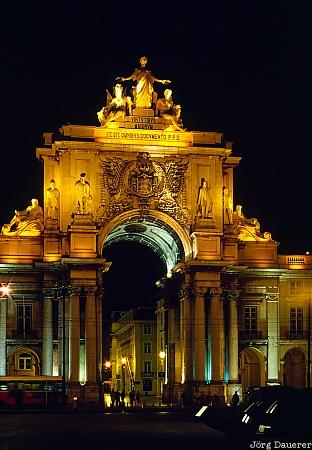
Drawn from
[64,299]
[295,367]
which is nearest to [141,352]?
[295,367]

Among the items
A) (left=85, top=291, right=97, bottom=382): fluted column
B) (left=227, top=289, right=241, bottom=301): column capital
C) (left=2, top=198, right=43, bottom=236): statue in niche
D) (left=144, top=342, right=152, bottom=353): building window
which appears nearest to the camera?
(left=85, top=291, right=97, bottom=382): fluted column

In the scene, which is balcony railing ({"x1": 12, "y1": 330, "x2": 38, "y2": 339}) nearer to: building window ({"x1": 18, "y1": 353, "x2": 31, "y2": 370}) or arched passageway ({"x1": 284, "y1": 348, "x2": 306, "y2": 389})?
building window ({"x1": 18, "y1": 353, "x2": 31, "y2": 370})

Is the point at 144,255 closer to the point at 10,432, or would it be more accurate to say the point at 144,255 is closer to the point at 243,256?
the point at 243,256

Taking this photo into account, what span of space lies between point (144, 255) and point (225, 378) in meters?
38.3

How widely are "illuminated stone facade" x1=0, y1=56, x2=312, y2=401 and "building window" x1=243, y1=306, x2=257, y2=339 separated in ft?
0.26

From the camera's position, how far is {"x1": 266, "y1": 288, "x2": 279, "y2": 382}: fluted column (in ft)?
260

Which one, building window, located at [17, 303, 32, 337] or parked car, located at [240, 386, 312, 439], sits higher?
building window, located at [17, 303, 32, 337]

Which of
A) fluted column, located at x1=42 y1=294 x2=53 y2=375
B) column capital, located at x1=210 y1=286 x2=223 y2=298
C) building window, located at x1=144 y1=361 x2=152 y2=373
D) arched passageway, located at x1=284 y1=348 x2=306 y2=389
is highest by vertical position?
column capital, located at x1=210 y1=286 x2=223 y2=298

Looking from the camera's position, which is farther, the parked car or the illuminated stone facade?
the illuminated stone facade

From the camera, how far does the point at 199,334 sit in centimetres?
7556

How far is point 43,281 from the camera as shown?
250 feet

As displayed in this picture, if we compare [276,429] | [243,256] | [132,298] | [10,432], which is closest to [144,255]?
[132,298]

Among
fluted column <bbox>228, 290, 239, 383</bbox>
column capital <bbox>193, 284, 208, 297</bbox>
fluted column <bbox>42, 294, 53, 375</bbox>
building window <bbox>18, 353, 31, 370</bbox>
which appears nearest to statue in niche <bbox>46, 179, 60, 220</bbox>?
fluted column <bbox>42, 294, 53, 375</bbox>

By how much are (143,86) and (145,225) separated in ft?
36.4
